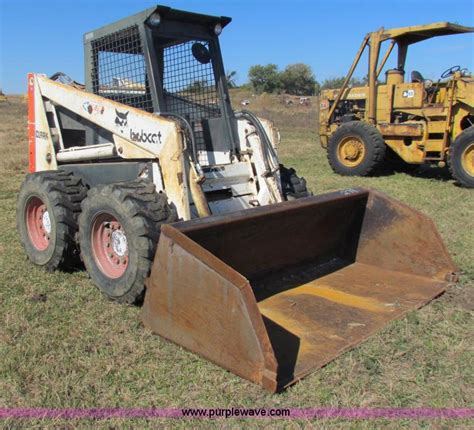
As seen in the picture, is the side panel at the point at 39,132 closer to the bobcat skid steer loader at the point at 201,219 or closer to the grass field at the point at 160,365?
the bobcat skid steer loader at the point at 201,219

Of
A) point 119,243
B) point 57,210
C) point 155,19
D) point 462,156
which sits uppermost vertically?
point 155,19

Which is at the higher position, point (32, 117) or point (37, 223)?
point (32, 117)

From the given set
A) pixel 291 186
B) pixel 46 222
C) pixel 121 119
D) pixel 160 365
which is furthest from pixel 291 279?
pixel 46 222

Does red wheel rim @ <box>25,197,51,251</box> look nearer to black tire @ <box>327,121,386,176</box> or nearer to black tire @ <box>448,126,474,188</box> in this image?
black tire @ <box>327,121,386,176</box>

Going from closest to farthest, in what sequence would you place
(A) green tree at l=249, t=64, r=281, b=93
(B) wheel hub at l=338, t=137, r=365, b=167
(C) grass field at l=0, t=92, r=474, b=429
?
(C) grass field at l=0, t=92, r=474, b=429 → (B) wheel hub at l=338, t=137, r=365, b=167 → (A) green tree at l=249, t=64, r=281, b=93

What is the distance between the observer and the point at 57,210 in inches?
177

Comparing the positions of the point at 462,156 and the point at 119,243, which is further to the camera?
the point at 462,156

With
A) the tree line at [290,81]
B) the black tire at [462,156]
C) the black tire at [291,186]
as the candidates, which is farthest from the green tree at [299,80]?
the black tire at [291,186]

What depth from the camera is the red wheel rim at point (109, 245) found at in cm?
402

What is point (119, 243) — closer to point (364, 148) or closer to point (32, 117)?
point (32, 117)

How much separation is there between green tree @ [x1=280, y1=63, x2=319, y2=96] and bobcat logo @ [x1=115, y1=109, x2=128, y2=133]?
1981 inches

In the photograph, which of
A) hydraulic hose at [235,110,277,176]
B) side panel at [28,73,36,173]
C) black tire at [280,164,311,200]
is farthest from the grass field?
hydraulic hose at [235,110,277,176]

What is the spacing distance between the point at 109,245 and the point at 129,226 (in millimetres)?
563

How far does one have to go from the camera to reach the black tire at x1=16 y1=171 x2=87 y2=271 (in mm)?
4512
